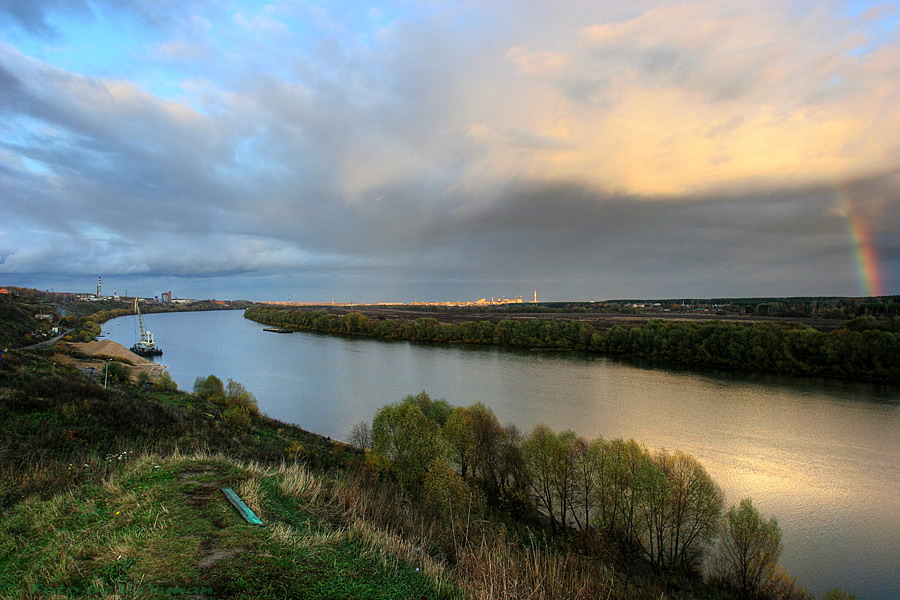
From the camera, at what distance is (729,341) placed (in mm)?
34094

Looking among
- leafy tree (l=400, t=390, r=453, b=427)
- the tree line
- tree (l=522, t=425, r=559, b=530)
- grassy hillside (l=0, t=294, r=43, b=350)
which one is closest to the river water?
the tree line

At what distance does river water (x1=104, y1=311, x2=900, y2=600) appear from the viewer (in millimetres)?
10742

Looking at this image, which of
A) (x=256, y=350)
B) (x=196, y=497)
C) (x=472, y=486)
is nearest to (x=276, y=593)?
(x=196, y=497)

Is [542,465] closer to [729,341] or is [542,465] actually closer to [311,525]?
[311,525]

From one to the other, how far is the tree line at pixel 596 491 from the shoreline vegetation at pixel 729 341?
2608 cm

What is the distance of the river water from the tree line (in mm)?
1577

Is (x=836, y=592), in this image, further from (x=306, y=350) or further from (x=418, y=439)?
(x=306, y=350)

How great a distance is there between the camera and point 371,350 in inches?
1725

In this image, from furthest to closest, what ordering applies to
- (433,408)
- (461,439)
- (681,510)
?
(433,408), (461,439), (681,510)

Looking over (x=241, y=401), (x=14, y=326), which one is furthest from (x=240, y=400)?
(x=14, y=326)

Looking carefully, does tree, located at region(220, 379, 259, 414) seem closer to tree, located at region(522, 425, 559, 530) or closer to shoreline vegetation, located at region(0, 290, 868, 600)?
shoreline vegetation, located at region(0, 290, 868, 600)

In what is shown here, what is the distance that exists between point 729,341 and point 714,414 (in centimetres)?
1700

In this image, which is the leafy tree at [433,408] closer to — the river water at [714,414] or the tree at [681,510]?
the river water at [714,414]

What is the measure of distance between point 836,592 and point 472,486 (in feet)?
26.8
